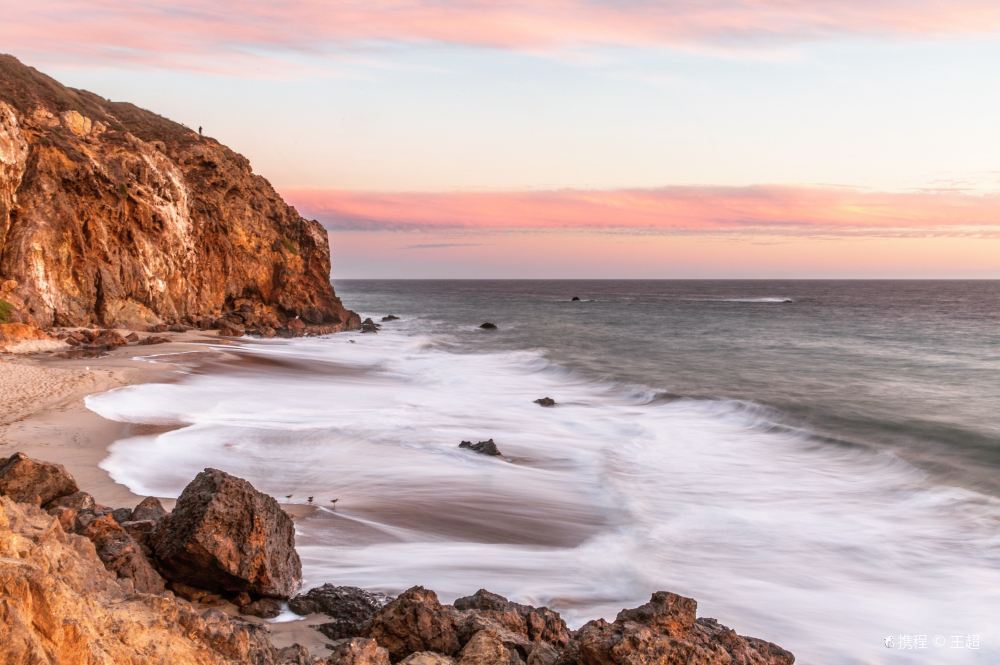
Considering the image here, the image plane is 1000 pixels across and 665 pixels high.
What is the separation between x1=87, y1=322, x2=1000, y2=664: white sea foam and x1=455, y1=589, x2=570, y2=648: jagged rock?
1.83m

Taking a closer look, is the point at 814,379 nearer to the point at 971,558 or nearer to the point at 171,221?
the point at 971,558

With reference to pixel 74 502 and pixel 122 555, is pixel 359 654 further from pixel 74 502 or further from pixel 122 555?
pixel 74 502

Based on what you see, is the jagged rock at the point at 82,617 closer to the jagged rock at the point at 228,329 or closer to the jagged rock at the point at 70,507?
the jagged rock at the point at 70,507

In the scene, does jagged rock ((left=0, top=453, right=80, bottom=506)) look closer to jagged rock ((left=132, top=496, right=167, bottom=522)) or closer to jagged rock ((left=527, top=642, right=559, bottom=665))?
jagged rock ((left=132, top=496, right=167, bottom=522))

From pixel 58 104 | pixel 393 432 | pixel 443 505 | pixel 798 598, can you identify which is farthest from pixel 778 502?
pixel 58 104

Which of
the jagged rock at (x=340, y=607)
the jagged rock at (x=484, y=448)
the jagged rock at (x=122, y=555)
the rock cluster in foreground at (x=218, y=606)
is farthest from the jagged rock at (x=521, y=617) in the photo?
the jagged rock at (x=484, y=448)

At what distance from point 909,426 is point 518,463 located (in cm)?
1259

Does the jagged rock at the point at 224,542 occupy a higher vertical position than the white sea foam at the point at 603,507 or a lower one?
higher

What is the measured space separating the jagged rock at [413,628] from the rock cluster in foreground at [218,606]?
0.01 meters

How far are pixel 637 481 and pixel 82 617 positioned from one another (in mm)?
12937

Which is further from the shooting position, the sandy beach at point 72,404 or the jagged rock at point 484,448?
the jagged rock at point 484,448

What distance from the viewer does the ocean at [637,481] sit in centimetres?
962

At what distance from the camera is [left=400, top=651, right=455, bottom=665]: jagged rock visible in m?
5.63

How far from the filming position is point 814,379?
3244 cm
